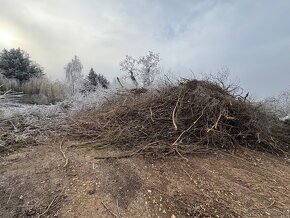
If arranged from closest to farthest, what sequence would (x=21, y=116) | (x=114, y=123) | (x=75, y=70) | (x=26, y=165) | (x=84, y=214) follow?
(x=84, y=214), (x=26, y=165), (x=114, y=123), (x=21, y=116), (x=75, y=70)

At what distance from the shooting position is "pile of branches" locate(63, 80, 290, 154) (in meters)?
4.47

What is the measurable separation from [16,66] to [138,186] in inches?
608

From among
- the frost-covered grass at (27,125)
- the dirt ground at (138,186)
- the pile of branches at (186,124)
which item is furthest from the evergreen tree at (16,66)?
the dirt ground at (138,186)

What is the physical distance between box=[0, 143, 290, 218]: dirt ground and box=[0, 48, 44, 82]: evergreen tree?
1334 centimetres

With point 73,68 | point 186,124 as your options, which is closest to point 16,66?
point 73,68

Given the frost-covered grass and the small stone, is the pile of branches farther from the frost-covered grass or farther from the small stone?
the small stone

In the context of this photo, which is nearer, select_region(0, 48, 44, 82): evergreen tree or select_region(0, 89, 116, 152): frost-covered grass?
select_region(0, 89, 116, 152): frost-covered grass

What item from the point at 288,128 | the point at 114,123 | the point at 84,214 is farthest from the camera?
the point at 288,128

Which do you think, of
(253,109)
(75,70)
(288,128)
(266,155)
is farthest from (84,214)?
(75,70)

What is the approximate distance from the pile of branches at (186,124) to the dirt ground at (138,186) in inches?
14.2

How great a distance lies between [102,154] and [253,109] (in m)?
2.88

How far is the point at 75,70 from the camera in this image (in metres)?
28.9

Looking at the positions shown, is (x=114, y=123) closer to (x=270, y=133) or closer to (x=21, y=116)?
(x=21, y=116)

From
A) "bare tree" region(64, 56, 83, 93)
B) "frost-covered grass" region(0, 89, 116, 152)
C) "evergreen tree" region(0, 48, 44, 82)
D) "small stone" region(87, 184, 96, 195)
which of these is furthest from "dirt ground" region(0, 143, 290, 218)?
"bare tree" region(64, 56, 83, 93)
